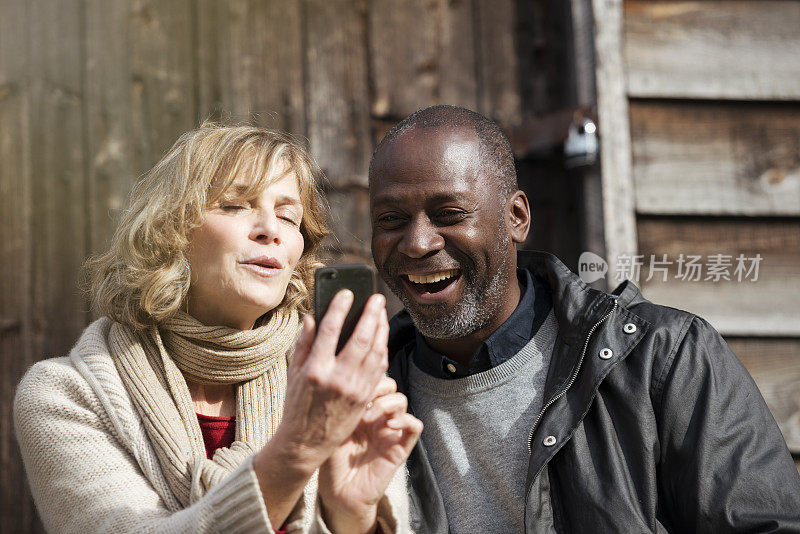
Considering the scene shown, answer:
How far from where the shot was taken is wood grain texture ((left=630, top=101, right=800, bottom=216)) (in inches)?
118

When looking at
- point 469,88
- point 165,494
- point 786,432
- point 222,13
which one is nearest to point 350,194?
point 469,88

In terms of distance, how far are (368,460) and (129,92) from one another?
75.4 inches

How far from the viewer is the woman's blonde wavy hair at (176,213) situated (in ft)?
7.16

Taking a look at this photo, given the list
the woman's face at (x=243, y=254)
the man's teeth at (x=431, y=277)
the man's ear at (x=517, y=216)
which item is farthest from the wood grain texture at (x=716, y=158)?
the woman's face at (x=243, y=254)

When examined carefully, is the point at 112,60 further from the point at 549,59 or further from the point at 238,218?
the point at 549,59

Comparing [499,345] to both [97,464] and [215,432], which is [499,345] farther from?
[97,464]

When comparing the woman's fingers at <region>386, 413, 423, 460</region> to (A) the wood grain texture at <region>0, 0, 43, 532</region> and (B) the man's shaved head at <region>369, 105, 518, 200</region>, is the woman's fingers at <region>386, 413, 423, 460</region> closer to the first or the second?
(B) the man's shaved head at <region>369, 105, 518, 200</region>

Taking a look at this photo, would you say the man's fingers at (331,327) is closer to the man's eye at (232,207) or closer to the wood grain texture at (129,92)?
the man's eye at (232,207)

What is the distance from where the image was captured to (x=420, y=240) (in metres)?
2.28

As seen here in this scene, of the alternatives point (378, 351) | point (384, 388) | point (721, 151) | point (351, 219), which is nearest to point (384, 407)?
point (384, 388)

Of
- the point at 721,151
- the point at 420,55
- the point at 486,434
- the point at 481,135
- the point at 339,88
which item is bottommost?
the point at 486,434

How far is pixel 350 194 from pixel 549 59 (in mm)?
970

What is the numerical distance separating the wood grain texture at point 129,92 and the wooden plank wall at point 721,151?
1677 mm

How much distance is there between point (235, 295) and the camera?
2127 millimetres
